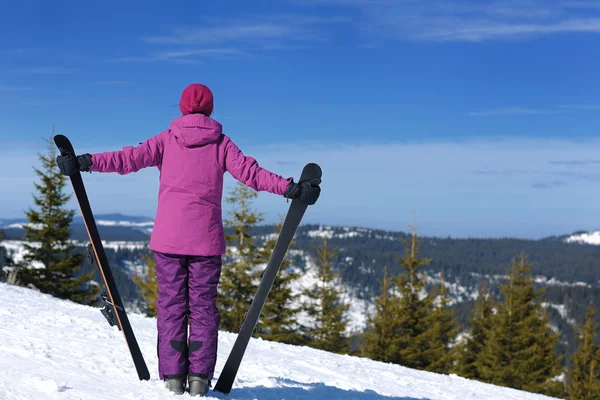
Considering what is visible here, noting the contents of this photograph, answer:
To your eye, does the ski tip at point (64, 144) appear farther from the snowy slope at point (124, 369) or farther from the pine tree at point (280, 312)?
the pine tree at point (280, 312)

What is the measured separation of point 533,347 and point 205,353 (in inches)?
1110

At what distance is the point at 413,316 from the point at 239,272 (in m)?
9.34

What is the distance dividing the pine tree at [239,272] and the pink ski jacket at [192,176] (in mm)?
20808

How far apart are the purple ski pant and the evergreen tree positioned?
27458 mm

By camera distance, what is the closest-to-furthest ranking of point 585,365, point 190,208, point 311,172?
point 190,208 → point 311,172 → point 585,365

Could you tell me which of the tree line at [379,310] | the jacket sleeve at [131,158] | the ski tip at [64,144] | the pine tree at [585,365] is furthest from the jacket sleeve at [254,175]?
the pine tree at [585,365]

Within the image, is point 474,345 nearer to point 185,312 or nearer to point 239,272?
point 239,272

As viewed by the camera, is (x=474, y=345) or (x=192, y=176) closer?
(x=192, y=176)

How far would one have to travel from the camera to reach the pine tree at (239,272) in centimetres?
2531

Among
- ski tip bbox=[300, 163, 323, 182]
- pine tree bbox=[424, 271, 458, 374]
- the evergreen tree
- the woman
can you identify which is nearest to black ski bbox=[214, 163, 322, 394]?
ski tip bbox=[300, 163, 323, 182]

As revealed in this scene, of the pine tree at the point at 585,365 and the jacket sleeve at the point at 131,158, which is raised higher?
the jacket sleeve at the point at 131,158

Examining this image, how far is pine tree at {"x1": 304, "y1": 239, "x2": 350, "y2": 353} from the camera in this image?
28.1m

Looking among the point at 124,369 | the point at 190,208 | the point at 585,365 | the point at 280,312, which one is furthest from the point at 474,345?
the point at 190,208

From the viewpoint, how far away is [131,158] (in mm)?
4418
